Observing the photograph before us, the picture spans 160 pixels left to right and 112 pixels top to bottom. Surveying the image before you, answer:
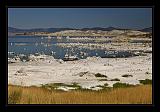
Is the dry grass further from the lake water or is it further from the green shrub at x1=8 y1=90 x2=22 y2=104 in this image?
the lake water

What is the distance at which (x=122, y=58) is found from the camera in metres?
4.09

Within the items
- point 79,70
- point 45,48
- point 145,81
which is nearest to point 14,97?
point 45,48

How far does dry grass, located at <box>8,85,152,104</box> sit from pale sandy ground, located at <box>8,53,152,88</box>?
7 centimetres

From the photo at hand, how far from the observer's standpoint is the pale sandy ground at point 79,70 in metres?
4.04

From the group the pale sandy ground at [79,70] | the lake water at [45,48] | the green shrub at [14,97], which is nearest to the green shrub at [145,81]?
the pale sandy ground at [79,70]

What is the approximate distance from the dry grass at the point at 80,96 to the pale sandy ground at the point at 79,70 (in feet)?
0.22

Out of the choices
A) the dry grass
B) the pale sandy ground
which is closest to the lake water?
the pale sandy ground

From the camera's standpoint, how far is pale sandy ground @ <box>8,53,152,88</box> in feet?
13.3

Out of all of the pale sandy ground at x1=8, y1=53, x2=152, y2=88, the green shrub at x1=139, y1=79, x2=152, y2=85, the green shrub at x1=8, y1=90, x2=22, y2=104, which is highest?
the pale sandy ground at x1=8, y1=53, x2=152, y2=88

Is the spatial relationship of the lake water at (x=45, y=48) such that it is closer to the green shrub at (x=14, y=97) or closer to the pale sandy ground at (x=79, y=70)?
the pale sandy ground at (x=79, y=70)

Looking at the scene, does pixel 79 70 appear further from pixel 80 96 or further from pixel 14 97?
pixel 14 97

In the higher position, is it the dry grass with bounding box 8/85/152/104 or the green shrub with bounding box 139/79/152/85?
the green shrub with bounding box 139/79/152/85
